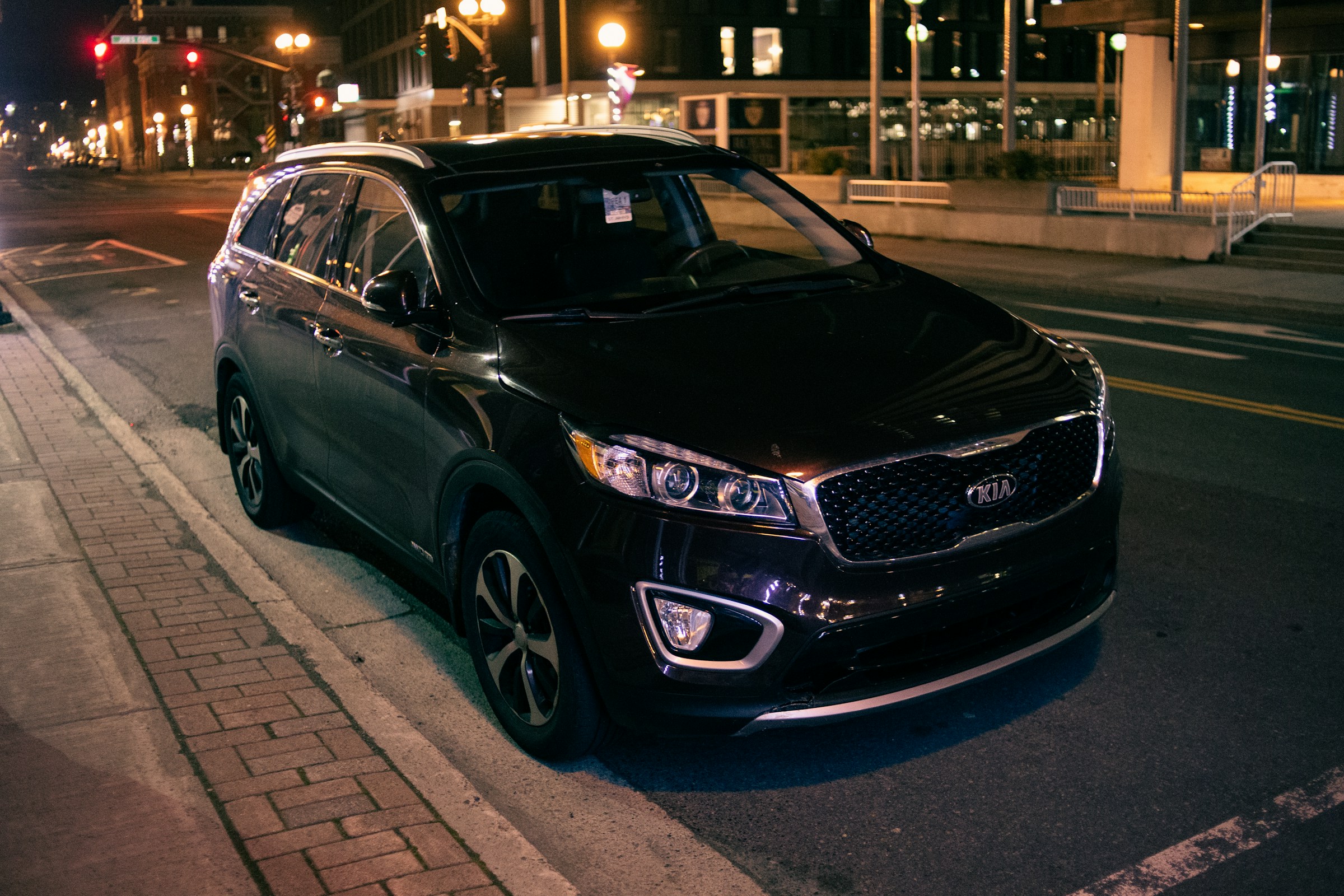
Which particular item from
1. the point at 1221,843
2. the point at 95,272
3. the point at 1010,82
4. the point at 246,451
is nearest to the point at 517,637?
the point at 1221,843

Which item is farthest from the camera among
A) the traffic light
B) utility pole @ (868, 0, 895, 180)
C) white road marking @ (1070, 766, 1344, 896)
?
the traffic light

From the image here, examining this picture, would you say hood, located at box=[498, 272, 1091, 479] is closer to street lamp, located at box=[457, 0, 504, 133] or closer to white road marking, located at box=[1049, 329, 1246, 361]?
white road marking, located at box=[1049, 329, 1246, 361]

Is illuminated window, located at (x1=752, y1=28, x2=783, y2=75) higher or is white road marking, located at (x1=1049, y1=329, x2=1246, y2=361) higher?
illuminated window, located at (x1=752, y1=28, x2=783, y2=75)

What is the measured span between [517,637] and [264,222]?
3301 mm

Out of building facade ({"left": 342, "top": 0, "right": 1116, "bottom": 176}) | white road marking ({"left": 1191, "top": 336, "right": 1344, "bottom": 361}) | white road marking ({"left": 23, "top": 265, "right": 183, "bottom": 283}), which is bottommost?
white road marking ({"left": 1191, "top": 336, "right": 1344, "bottom": 361})

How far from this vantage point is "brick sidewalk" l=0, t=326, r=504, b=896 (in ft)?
11.4

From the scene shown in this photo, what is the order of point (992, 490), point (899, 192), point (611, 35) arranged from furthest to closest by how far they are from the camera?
point (611, 35)
point (899, 192)
point (992, 490)

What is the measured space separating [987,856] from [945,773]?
0.47 metres

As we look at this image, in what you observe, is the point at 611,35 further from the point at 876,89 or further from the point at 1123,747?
the point at 1123,747

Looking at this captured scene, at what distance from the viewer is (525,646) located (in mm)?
4148

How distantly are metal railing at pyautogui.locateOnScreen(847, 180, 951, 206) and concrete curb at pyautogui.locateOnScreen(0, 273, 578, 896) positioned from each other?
1950cm

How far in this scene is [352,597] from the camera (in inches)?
227

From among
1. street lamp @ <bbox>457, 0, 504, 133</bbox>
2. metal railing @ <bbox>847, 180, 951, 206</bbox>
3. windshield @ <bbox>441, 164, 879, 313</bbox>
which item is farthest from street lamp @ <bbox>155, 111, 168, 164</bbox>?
windshield @ <bbox>441, 164, 879, 313</bbox>

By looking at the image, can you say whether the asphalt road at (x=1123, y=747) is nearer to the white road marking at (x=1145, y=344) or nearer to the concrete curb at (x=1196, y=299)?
the white road marking at (x=1145, y=344)
